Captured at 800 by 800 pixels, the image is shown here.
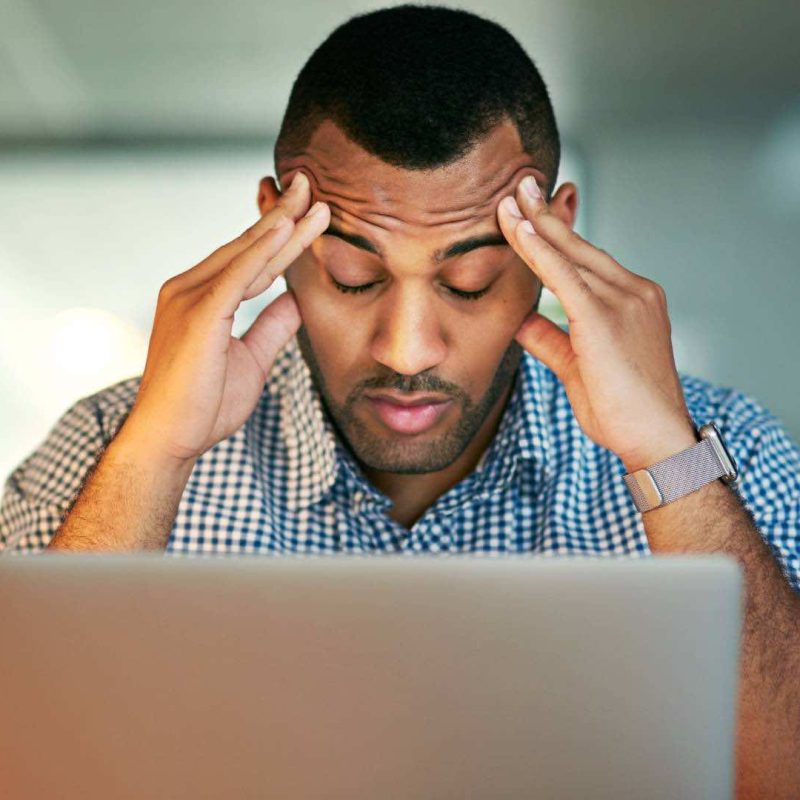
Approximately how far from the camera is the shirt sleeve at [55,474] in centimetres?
163

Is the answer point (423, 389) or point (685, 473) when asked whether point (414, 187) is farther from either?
point (685, 473)

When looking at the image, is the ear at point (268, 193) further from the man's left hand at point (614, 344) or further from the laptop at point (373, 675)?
the laptop at point (373, 675)

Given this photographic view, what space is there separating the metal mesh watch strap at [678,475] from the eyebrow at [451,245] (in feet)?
1.26

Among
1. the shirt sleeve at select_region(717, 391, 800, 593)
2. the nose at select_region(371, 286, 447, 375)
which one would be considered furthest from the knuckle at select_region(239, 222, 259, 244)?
the shirt sleeve at select_region(717, 391, 800, 593)

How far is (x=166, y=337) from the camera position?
1429mm

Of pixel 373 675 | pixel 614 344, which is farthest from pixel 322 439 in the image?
pixel 373 675

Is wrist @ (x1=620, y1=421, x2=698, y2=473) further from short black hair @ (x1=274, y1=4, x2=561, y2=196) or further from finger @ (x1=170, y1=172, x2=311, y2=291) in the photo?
finger @ (x1=170, y1=172, x2=311, y2=291)

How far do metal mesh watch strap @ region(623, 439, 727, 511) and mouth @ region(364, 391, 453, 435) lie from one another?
336mm

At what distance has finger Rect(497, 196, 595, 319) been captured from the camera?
137 centimetres

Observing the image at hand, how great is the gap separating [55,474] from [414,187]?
76 cm

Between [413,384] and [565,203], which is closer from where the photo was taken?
[413,384]

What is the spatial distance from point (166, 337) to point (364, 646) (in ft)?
2.79

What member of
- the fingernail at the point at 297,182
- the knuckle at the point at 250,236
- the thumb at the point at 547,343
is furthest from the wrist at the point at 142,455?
the thumb at the point at 547,343

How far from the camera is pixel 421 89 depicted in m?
1.43
